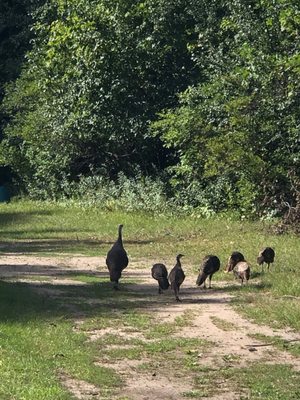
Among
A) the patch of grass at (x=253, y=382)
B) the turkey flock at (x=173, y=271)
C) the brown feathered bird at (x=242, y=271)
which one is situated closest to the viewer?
the patch of grass at (x=253, y=382)

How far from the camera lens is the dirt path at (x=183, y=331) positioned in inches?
394

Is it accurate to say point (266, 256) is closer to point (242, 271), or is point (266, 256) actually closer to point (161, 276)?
point (242, 271)

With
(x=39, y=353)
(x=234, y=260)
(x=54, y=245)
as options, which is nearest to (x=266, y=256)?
(x=234, y=260)

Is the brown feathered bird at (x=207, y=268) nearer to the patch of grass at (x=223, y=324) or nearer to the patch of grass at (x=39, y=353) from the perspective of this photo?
the patch of grass at (x=223, y=324)

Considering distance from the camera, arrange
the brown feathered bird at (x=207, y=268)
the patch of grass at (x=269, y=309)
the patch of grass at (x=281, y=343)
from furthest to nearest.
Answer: the brown feathered bird at (x=207, y=268) → the patch of grass at (x=269, y=309) → the patch of grass at (x=281, y=343)

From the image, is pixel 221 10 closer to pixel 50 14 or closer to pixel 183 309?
pixel 50 14

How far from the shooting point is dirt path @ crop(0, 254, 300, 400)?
394 inches

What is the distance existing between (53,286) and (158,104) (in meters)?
16.8

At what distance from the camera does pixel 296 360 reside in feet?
37.4

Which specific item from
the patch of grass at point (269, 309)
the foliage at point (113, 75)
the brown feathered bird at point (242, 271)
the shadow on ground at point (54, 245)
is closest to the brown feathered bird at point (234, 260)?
the brown feathered bird at point (242, 271)

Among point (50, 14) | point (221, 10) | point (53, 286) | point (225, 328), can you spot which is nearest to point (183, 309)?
point (225, 328)

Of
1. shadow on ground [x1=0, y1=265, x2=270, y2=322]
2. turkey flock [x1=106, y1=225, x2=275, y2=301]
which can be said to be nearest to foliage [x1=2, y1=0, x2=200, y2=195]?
shadow on ground [x1=0, y1=265, x2=270, y2=322]

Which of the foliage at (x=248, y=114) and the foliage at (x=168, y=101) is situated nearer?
the foliage at (x=248, y=114)

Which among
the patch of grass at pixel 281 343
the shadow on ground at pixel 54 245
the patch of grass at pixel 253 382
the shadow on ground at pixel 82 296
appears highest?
the shadow on ground at pixel 54 245
